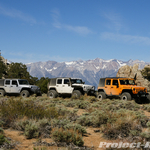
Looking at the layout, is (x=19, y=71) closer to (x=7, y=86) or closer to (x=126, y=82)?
(x=7, y=86)

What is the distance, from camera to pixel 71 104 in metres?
12.7

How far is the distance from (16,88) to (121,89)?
32.2 feet

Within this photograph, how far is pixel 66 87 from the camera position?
1752cm

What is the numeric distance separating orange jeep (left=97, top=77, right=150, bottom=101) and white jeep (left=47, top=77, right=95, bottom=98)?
129cm

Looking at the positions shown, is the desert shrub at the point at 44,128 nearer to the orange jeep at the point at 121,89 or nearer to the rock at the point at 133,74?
the orange jeep at the point at 121,89

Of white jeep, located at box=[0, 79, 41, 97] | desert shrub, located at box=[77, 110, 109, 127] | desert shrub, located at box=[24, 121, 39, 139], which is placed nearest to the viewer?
desert shrub, located at box=[24, 121, 39, 139]

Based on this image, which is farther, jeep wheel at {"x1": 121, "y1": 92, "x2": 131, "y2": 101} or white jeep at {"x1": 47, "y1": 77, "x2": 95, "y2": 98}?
white jeep at {"x1": 47, "y1": 77, "x2": 95, "y2": 98}

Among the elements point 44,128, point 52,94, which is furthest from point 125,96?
point 44,128

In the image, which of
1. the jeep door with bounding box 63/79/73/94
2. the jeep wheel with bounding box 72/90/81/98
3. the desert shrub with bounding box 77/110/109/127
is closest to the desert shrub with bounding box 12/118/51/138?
the desert shrub with bounding box 77/110/109/127

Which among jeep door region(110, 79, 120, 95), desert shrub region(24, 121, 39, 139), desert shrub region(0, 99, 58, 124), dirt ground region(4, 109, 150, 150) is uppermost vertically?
jeep door region(110, 79, 120, 95)

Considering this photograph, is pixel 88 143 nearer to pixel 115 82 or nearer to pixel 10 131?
pixel 10 131

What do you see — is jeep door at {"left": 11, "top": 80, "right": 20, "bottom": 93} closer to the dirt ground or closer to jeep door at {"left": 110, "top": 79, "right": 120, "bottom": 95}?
jeep door at {"left": 110, "top": 79, "right": 120, "bottom": 95}

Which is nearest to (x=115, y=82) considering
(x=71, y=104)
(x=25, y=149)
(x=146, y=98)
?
(x=146, y=98)

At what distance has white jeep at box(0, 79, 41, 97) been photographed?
705 inches
